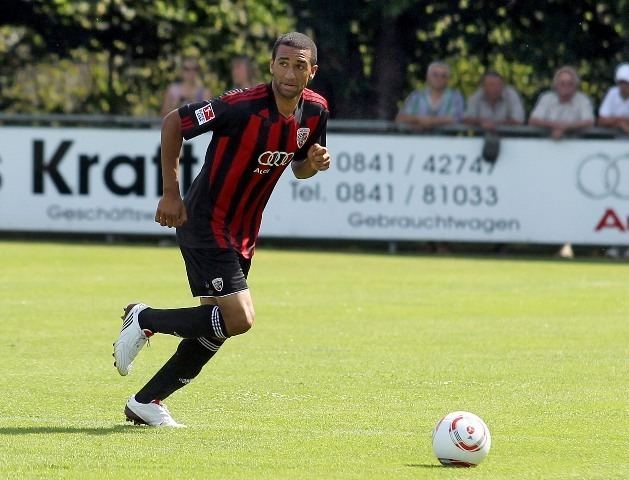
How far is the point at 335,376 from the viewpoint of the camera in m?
9.77

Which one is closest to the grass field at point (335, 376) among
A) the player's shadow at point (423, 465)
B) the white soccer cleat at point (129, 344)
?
the player's shadow at point (423, 465)

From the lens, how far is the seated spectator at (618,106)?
1923cm

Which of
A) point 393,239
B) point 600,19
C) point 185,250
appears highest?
point 600,19

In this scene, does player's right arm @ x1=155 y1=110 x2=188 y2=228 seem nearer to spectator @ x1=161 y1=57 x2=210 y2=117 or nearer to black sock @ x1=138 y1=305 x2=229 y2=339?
black sock @ x1=138 y1=305 x2=229 y2=339

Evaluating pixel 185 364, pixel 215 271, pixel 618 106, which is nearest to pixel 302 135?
pixel 215 271

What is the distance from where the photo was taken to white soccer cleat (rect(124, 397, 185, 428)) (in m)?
7.88

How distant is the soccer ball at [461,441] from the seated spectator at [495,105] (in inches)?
527

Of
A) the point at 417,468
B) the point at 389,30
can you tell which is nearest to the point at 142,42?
the point at 389,30

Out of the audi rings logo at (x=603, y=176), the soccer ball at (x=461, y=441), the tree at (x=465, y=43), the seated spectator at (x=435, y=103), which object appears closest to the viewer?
the soccer ball at (x=461, y=441)

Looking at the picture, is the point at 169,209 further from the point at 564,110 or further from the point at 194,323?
the point at 564,110

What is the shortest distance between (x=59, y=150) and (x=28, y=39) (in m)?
6.10

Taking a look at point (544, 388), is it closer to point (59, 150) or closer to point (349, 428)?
point (349, 428)

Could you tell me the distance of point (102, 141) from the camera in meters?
20.7

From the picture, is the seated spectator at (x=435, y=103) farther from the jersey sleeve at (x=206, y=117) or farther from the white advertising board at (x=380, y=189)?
the jersey sleeve at (x=206, y=117)
